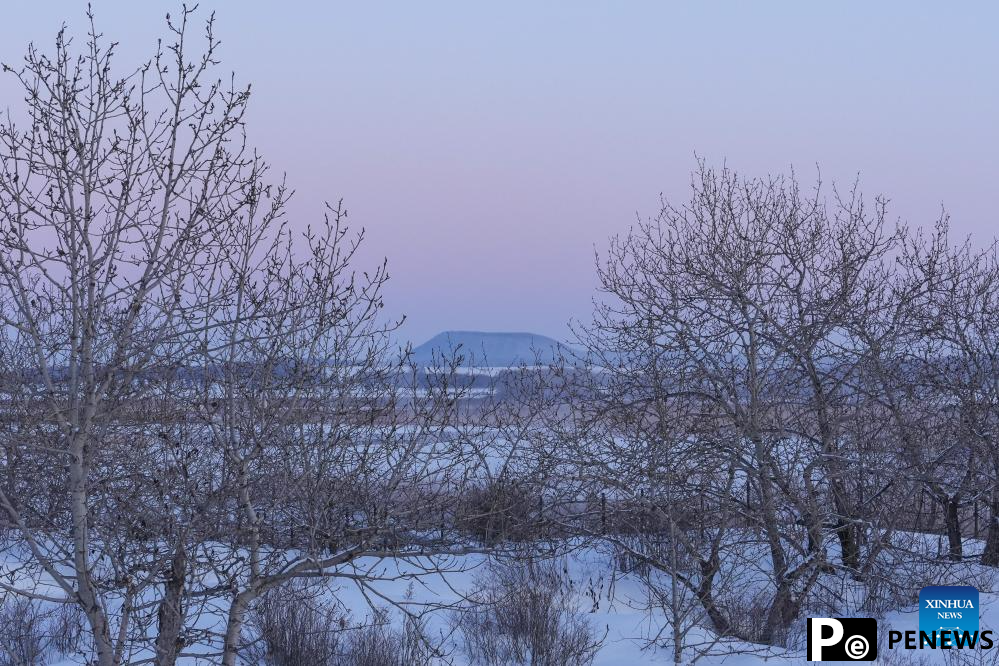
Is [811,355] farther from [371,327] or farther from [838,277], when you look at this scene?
[371,327]

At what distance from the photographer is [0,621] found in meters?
8.91

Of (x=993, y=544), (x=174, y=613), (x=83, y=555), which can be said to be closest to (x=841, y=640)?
(x=993, y=544)

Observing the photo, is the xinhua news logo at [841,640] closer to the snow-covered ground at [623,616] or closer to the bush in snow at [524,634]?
the snow-covered ground at [623,616]

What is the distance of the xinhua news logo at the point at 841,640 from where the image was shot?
25.1 feet

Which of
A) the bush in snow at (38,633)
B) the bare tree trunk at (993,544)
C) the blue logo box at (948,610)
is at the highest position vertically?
the bare tree trunk at (993,544)

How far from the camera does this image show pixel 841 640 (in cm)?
804

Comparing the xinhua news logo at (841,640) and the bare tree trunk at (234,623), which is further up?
the bare tree trunk at (234,623)

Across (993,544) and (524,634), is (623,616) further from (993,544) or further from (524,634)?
(993,544)

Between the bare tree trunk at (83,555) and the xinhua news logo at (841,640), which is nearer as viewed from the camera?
the bare tree trunk at (83,555)

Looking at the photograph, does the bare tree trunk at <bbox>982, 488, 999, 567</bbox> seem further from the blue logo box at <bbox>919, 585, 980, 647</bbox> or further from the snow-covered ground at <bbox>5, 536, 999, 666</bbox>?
the blue logo box at <bbox>919, 585, 980, 647</bbox>

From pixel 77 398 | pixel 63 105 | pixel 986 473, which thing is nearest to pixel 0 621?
pixel 77 398

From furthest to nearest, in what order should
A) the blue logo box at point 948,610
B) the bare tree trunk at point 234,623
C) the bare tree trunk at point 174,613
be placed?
the blue logo box at point 948,610 < the bare tree trunk at point 234,623 < the bare tree trunk at point 174,613

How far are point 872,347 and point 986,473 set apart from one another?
2.57 meters

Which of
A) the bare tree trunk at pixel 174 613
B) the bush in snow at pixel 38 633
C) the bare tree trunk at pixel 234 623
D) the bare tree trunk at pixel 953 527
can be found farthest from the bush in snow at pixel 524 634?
the bare tree trunk at pixel 953 527
